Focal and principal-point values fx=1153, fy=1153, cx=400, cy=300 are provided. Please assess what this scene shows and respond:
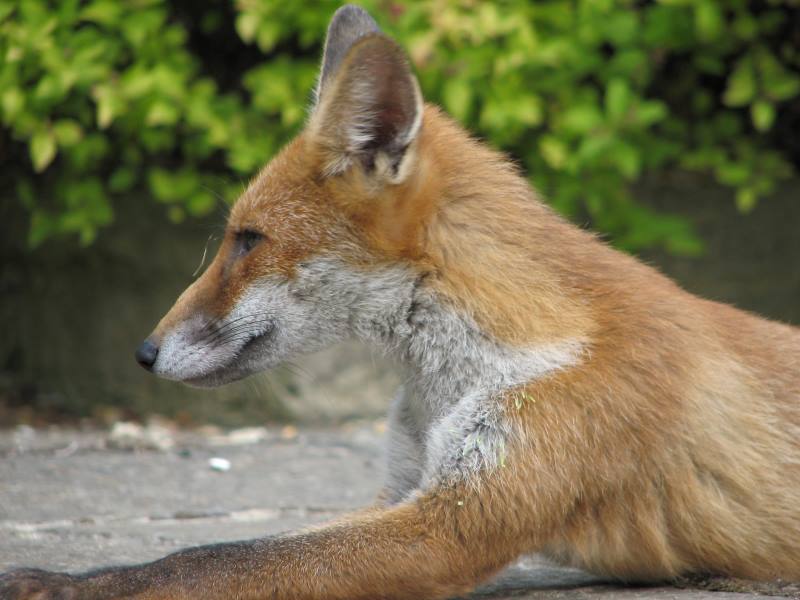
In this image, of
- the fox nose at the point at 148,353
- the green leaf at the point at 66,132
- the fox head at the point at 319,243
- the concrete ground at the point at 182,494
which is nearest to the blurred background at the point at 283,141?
the green leaf at the point at 66,132

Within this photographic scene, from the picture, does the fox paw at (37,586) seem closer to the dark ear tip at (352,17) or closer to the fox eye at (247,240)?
the fox eye at (247,240)

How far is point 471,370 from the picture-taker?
3.63 metres

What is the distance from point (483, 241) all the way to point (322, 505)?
1862 millimetres

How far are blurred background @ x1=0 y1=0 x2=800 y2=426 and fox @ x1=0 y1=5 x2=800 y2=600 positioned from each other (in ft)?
5.77

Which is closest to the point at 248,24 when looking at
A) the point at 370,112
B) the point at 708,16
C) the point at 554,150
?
the point at 554,150

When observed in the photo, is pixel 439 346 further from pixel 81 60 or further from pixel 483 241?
pixel 81 60

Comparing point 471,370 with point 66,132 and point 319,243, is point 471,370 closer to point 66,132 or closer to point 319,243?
point 319,243

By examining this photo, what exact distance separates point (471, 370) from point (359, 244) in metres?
0.55

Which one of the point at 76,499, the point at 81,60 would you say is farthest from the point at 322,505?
the point at 81,60

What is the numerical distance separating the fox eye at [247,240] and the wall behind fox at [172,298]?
3423 mm

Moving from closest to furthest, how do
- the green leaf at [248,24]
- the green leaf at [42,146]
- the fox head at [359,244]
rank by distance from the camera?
the fox head at [359,244] → the green leaf at [248,24] → the green leaf at [42,146]

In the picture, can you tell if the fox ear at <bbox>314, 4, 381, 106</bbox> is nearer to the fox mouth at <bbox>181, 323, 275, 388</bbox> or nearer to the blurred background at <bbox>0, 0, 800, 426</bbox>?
the fox mouth at <bbox>181, 323, 275, 388</bbox>

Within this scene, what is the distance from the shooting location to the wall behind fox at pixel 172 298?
7398mm

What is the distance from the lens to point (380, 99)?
3.66 m
